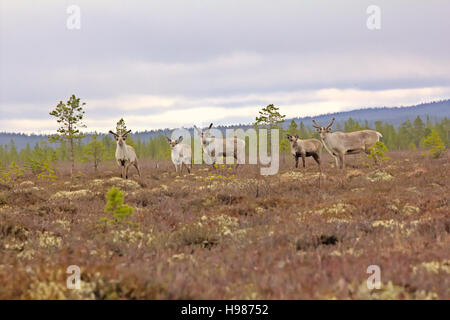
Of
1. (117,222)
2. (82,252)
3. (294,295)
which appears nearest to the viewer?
(294,295)

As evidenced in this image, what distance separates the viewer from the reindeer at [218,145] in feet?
85.9

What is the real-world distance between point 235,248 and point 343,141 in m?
18.6

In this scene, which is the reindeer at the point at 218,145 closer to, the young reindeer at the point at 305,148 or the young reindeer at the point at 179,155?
the young reindeer at the point at 305,148

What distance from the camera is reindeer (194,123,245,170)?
26188 millimetres

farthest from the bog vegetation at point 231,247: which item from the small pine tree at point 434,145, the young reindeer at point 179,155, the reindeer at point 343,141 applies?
the small pine tree at point 434,145

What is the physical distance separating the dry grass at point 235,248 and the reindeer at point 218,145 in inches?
509

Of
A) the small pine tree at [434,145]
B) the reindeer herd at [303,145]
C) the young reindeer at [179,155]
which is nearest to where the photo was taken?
the reindeer herd at [303,145]

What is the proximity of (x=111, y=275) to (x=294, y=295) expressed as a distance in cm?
230

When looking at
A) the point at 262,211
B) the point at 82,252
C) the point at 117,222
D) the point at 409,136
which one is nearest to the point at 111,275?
the point at 82,252

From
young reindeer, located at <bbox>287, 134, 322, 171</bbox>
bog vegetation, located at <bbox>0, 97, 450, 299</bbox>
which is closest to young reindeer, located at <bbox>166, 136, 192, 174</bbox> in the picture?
young reindeer, located at <bbox>287, 134, 322, 171</bbox>

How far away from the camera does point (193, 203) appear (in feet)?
40.8

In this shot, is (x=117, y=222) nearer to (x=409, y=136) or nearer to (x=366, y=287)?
(x=366, y=287)

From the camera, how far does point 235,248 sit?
6.88 m

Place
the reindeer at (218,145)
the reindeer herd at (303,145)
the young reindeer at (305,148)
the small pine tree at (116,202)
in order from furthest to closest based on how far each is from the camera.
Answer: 1. the young reindeer at (305,148)
2. the reindeer at (218,145)
3. the reindeer herd at (303,145)
4. the small pine tree at (116,202)
